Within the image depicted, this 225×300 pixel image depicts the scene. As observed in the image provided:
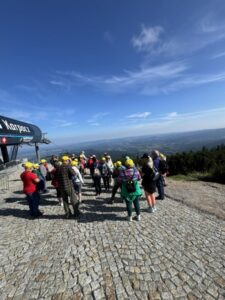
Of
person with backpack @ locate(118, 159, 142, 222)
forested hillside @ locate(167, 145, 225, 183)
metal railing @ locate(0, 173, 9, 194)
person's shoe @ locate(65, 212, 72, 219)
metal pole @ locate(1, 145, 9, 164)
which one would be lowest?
forested hillside @ locate(167, 145, 225, 183)

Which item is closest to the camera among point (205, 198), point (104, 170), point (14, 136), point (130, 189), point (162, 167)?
point (130, 189)

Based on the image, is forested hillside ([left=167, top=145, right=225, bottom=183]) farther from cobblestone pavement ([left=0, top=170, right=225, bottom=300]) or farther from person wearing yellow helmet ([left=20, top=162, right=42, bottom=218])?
person wearing yellow helmet ([left=20, top=162, right=42, bottom=218])

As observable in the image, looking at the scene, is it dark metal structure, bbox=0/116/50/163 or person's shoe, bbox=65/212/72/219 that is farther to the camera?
dark metal structure, bbox=0/116/50/163

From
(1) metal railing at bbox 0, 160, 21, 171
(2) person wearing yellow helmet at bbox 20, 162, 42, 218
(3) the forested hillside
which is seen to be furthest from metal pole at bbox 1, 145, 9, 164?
(3) the forested hillside

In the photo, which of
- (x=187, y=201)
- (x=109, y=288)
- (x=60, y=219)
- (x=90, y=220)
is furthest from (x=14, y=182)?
(x=109, y=288)

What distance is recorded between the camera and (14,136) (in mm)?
17688

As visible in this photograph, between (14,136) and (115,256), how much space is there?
16452 millimetres

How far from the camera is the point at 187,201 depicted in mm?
8383

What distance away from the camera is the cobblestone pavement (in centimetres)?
351

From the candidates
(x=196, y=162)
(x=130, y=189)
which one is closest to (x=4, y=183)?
(x=130, y=189)

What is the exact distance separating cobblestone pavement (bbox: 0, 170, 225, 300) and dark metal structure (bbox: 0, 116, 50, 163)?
10.9 metres

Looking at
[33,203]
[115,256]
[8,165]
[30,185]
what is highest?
[30,185]

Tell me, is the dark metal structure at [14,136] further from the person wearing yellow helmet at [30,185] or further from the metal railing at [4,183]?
the person wearing yellow helmet at [30,185]

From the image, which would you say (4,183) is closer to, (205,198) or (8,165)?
(8,165)
